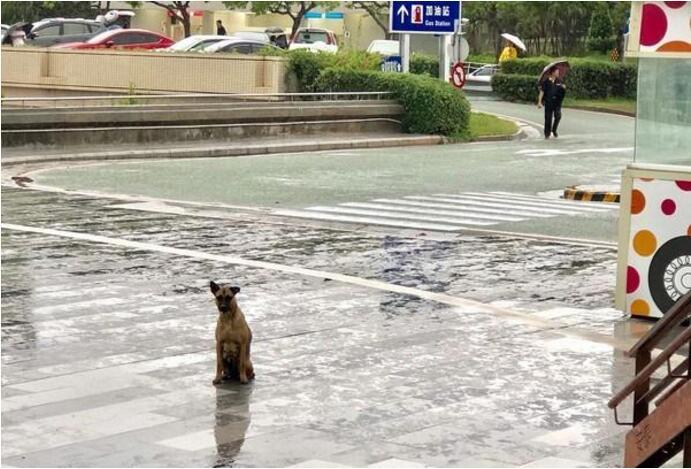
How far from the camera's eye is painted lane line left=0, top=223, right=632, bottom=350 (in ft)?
39.1

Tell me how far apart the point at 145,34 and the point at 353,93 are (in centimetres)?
1419

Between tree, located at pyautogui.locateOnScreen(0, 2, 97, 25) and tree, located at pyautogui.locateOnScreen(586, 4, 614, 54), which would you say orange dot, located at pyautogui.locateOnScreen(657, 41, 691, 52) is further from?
tree, located at pyautogui.locateOnScreen(0, 2, 97, 25)

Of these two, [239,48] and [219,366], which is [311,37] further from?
[219,366]

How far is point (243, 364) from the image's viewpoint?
9.64 meters

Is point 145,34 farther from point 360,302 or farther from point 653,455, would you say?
point 653,455

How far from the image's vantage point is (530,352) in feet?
36.1

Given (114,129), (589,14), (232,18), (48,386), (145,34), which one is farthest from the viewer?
(232,18)

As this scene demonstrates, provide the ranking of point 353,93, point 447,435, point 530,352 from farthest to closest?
point 353,93
point 530,352
point 447,435

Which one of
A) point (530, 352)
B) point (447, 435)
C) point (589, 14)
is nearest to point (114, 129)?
point (530, 352)

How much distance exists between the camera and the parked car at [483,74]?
53625 mm

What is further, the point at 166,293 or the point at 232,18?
the point at 232,18

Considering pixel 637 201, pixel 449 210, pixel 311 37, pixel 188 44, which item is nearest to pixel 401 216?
pixel 449 210

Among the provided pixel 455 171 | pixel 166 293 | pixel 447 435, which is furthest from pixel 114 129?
pixel 447 435

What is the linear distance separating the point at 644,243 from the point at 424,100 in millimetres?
22534
